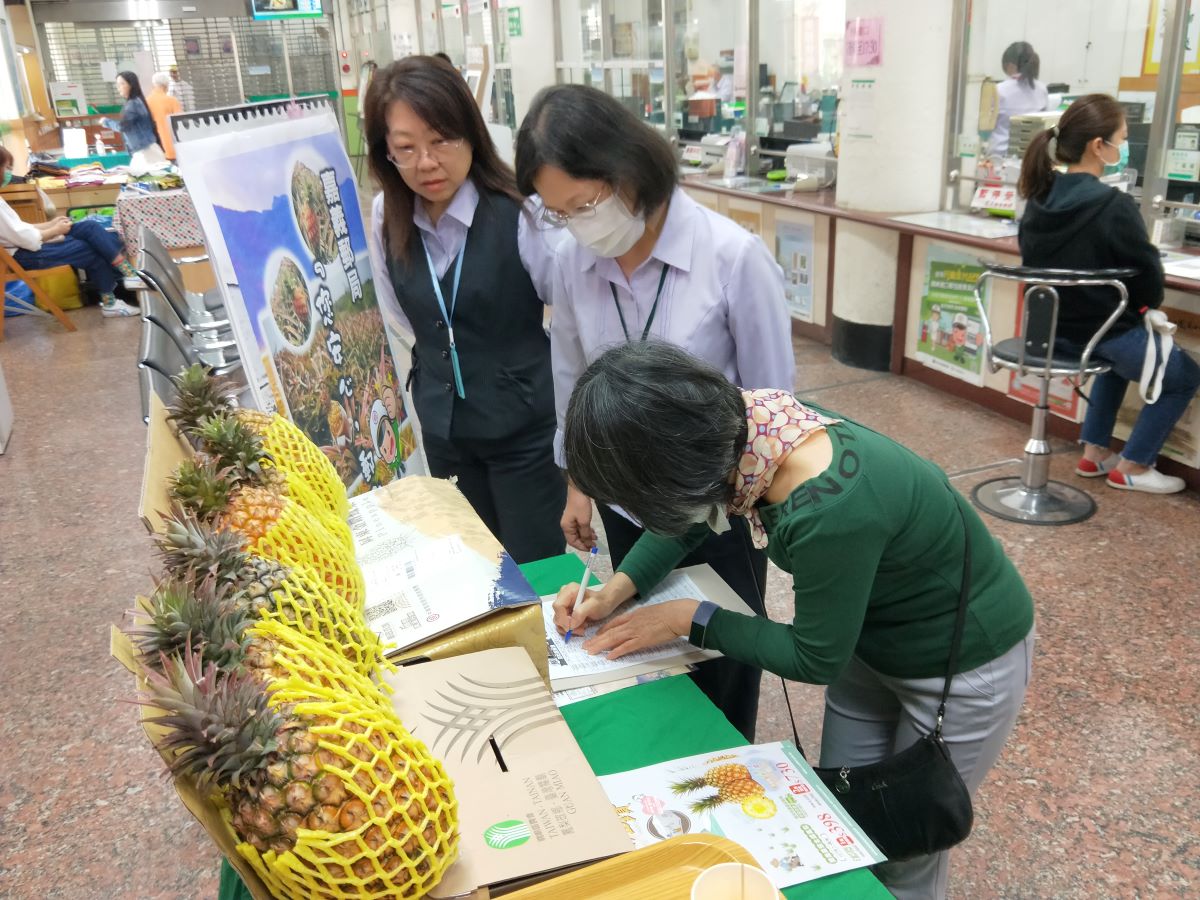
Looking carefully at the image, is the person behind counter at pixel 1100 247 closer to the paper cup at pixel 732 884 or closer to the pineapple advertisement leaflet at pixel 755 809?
the pineapple advertisement leaflet at pixel 755 809

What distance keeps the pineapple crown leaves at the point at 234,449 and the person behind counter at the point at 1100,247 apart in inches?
116

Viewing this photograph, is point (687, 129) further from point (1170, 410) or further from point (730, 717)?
point (730, 717)

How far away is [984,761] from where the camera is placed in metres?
1.35

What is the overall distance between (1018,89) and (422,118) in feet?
11.9

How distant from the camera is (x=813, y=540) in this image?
1073 mm

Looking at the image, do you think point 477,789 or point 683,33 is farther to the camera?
point 683,33

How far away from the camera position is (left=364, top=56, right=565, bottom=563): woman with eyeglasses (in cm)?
181

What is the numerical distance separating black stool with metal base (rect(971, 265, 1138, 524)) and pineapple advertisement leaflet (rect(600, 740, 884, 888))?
252cm

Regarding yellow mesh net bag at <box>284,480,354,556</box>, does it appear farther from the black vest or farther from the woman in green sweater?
the black vest

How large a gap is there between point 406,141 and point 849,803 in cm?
140

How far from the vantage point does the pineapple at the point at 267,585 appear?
940 mm

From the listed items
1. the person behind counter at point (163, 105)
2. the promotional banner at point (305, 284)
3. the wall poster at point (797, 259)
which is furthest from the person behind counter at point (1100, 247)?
the person behind counter at point (163, 105)

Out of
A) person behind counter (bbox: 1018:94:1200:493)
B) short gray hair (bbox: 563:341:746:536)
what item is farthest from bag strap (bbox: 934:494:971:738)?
person behind counter (bbox: 1018:94:1200:493)

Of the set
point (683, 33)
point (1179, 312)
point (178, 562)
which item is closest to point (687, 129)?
point (683, 33)
